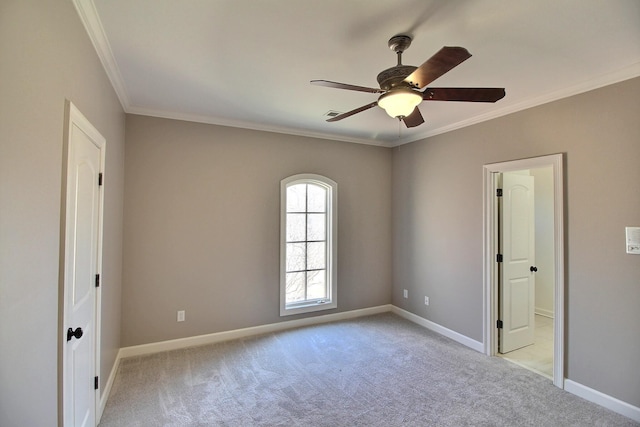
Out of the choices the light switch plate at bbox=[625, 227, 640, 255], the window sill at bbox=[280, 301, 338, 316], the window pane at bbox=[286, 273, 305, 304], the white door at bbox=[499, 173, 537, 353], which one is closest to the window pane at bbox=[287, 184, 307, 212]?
the window pane at bbox=[286, 273, 305, 304]

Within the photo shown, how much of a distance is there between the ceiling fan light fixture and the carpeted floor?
230cm

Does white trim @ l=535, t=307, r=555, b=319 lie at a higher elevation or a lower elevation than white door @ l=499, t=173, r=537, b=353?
lower

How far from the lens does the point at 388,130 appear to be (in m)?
4.26

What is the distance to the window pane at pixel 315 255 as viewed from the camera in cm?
453

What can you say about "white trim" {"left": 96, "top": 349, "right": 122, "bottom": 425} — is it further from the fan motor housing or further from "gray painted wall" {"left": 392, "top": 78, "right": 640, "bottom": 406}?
"gray painted wall" {"left": 392, "top": 78, "right": 640, "bottom": 406}

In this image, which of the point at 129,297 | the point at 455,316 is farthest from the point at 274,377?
the point at 455,316

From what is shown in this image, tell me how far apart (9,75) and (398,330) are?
4.34 meters

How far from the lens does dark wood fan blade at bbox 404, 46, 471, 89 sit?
4.58 ft

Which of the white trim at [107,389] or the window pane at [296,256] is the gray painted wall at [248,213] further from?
the window pane at [296,256]

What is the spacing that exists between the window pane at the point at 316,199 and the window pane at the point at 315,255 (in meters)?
0.53

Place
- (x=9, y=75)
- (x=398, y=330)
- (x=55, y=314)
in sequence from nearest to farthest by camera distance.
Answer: (x=9, y=75) < (x=55, y=314) < (x=398, y=330)

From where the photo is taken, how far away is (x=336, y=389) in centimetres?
279

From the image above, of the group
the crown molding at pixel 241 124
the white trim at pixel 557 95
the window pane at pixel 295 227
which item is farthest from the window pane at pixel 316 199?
the white trim at pixel 557 95

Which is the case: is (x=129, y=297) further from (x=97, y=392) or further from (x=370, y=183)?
(x=370, y=183)
